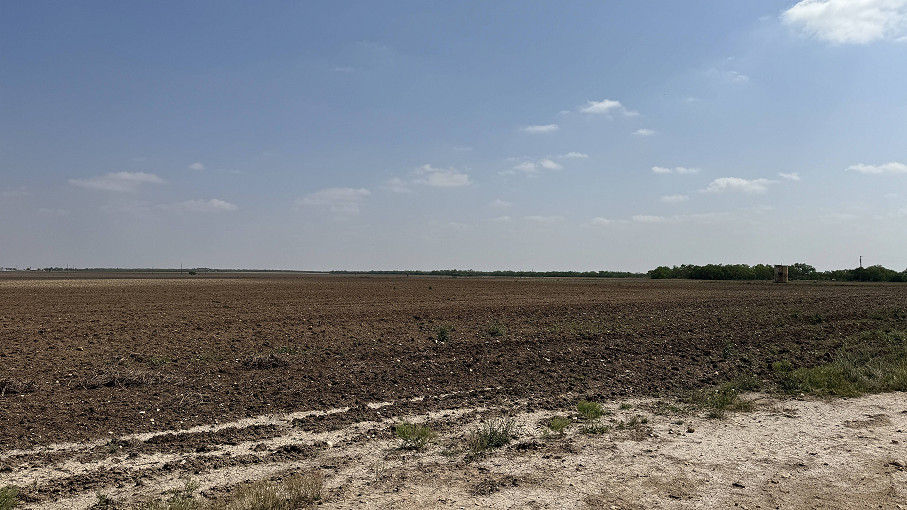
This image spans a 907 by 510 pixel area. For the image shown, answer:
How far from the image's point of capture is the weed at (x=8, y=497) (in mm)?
5641

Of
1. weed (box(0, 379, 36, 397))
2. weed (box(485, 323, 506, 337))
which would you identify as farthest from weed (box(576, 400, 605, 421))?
weed (box(0, 379, 36, 397))

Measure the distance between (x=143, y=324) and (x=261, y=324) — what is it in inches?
157

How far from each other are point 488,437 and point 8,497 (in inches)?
203

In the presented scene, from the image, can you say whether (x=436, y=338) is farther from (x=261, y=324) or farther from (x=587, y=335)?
(x=261, y=324)

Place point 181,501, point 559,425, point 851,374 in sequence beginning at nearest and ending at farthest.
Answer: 1. point 181,501
2. point 559,425
3. point 851,374

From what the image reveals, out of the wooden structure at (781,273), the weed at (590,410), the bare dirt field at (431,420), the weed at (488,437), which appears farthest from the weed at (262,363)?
the wooden structure at (781,273)

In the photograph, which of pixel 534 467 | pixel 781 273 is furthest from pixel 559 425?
pixel 781 273

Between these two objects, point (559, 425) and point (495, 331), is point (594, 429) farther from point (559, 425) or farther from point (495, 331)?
point (495, 331)

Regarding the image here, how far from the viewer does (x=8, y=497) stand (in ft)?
18.9

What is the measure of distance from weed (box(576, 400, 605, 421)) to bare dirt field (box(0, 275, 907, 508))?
152 mm

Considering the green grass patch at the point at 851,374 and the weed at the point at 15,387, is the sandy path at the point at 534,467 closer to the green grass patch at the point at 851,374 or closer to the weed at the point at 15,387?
the green grass patch at the point at 851,374

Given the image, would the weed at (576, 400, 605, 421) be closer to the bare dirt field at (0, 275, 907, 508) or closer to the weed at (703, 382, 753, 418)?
the bare dirt field at (0, 275, 907, 508)

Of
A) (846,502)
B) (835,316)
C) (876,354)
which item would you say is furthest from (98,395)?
(835,316)

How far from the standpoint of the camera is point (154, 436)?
26.6 feet
